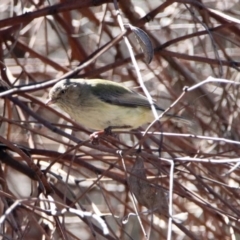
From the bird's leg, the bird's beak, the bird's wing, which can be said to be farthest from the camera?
the bird's wing

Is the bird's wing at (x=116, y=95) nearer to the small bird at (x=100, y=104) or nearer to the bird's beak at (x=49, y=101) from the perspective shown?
the small bird at (x=100, y=104)

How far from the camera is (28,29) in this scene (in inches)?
200

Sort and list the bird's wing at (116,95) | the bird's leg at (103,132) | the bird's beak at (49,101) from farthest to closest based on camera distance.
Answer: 1. the bird's wing at (116,95)
2. the bird's beak at (49,101)
3. the bird's leg at (103,132)

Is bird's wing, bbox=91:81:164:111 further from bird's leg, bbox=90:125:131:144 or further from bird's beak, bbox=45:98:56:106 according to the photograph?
bird's beak, bbox=45:98:56:106

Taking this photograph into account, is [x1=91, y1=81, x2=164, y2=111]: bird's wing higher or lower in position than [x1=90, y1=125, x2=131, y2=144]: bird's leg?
higher

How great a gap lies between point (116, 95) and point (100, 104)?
0.12 meters

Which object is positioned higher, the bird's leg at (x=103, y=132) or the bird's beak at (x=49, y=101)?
the bird's beak at (x=49, y=101)

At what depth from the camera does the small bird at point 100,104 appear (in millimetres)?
4207

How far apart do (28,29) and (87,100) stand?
1.03m

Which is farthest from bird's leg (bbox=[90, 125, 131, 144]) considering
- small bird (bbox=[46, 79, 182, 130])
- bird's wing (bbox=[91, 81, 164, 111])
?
bird's wing (bbox=[91, 81, 164, 111])

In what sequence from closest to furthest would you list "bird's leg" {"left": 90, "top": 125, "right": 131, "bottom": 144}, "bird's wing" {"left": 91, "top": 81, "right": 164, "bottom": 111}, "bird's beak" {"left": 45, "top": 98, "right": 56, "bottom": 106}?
1. "bird's leg" {"left": 90, "top": 125, "right": 131, "bottom": 144}
2. "bird's beak" {"left": 45, "top": 98, "right": 56, "bottom": 106}
3. "bird's wing" {"left": 91, "top": 81, "right": 164, "bottom": 111}

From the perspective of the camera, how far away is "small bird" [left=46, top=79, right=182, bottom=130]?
421 centimetres

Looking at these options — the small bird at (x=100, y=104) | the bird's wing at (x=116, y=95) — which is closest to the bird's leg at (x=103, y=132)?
the small bird at (x=100, y=104)

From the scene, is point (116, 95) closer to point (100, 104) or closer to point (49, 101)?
point (100, 104)
